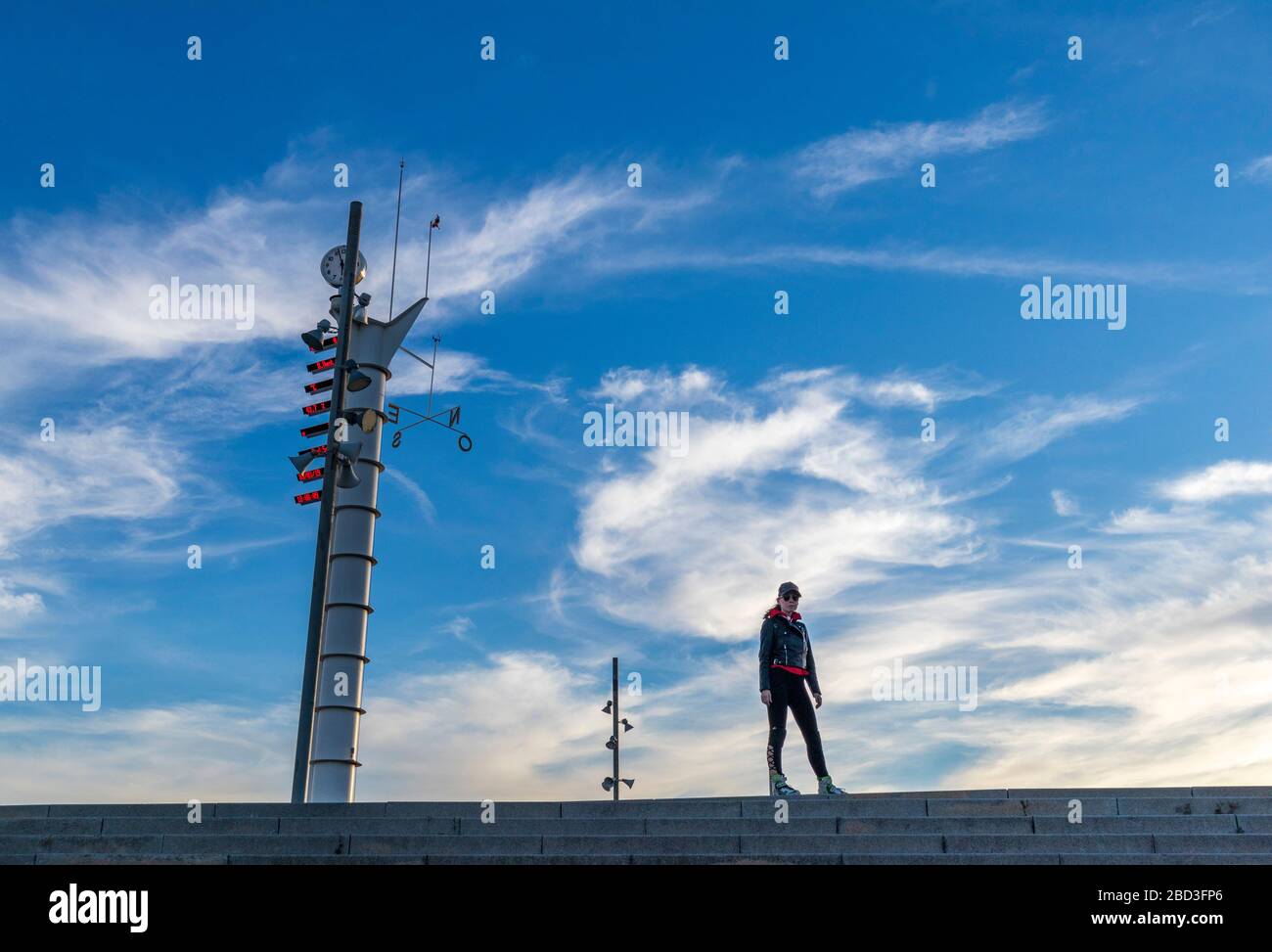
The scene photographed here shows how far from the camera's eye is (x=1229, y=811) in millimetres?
9797

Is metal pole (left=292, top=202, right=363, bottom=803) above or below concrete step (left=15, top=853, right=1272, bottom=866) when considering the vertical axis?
above

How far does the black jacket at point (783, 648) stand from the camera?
12.7 metres

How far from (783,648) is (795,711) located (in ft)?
2.29

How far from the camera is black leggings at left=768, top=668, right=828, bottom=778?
12570 mm

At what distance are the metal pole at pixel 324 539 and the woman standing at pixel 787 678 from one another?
5.23 meters

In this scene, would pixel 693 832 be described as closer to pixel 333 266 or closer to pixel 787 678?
pixel 787 678

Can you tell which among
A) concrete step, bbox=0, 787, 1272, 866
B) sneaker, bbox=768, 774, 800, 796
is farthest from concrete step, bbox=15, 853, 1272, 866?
sneaker, bbox=768, 774, 800, 796

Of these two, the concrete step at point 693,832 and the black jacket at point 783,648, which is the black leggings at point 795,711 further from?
the concrete step at point 693,832

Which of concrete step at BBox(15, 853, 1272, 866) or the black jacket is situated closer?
concrete step at BBox(15, 853, 1272, 866)

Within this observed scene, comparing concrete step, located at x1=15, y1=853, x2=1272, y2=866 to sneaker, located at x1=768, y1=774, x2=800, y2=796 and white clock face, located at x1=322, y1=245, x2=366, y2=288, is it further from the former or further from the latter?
white clock face, located at x1=322, y1=245, x2=366, y2=288

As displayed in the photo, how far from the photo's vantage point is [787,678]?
12.7 meters
